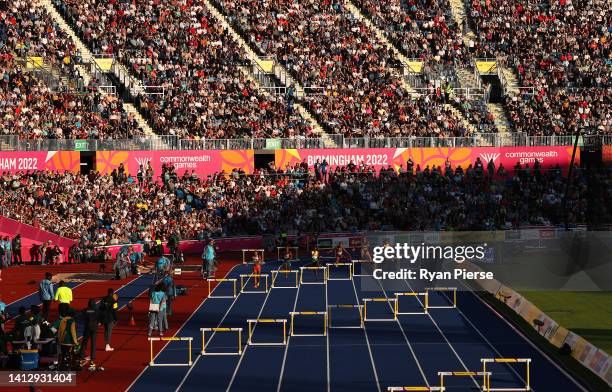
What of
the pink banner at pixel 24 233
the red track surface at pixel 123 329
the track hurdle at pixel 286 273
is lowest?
the red track surface at pixel 123 329

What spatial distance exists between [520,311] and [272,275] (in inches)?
446

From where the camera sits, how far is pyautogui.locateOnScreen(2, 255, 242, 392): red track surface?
23922 millimetres

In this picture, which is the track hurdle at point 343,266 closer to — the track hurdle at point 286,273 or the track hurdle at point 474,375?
the track hurdle at point 286,273

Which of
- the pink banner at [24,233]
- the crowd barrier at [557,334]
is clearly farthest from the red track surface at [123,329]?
the crowd barrier at [557,334]

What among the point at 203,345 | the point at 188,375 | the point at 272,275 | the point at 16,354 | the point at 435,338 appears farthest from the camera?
the point at 272,275

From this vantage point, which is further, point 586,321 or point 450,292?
point 450,292

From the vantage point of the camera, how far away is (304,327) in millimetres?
30250

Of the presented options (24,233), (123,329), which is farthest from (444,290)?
(24,233)

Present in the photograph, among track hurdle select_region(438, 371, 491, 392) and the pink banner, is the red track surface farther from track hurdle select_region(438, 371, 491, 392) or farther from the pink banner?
track hurdle select_region(438, 371, 491, 392)

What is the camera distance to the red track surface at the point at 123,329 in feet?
78.5

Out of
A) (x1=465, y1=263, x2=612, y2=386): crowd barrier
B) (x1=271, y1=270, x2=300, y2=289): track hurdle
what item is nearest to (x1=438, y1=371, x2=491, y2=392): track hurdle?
(x1=465, y1=263, x2=612, y2=386): crowd barrier

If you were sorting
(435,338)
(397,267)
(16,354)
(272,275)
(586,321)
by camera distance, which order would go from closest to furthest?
(16,354) → (435,338) → (586,321) → (397,267) → (272,275)

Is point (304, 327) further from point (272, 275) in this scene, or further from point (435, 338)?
point (272, 275)

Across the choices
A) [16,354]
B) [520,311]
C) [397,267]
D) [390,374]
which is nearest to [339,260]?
[397,267]
